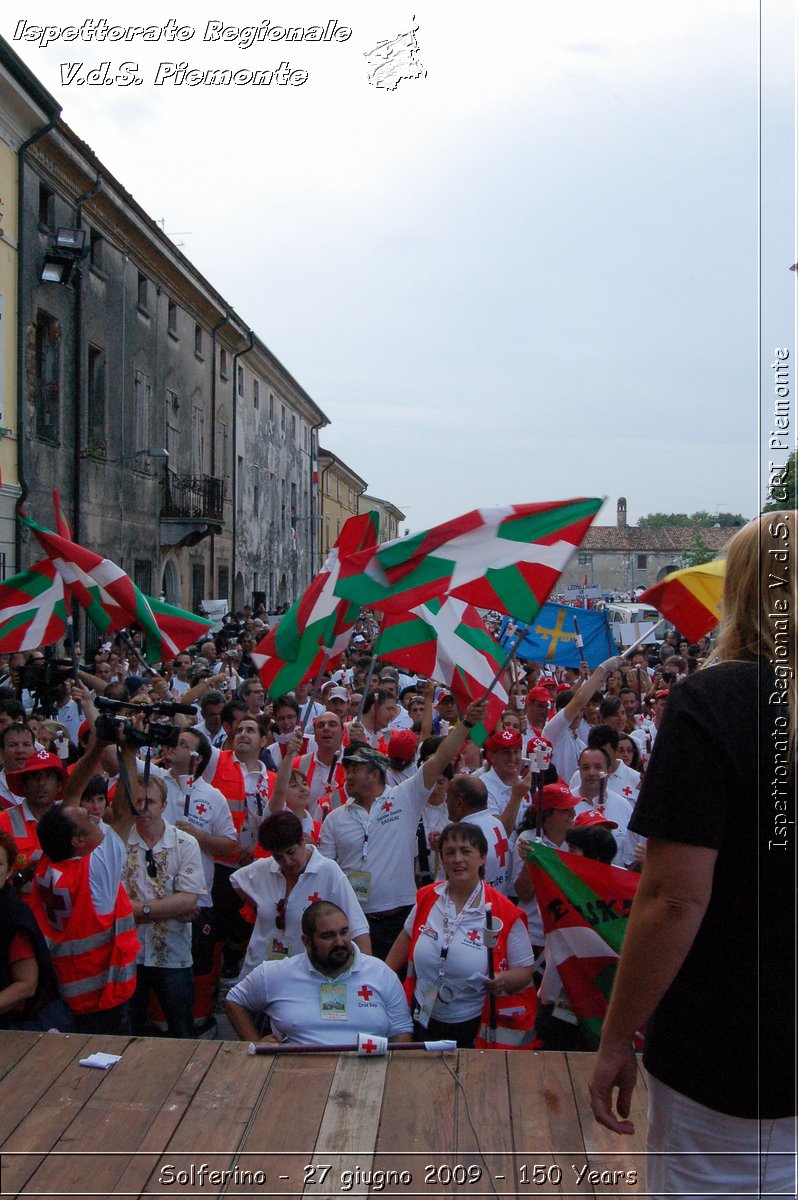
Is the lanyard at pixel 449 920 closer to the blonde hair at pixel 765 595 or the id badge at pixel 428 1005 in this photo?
the id badge at pixel 428 1005

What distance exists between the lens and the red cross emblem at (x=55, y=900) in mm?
4762

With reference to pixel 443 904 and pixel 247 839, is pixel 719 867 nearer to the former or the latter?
pixel 443 904

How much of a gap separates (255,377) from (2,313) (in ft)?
87.6

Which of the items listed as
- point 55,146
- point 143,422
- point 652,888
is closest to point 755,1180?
point 652,888

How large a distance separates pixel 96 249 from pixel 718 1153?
25.2 metres

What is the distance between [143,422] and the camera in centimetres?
2923

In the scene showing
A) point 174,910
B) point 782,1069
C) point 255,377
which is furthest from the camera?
point 255,377

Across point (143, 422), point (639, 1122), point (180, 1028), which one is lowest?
point (180, 1028)

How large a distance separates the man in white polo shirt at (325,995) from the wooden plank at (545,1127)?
2.98 ft

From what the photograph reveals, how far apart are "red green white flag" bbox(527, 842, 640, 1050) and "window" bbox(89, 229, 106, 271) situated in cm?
2258

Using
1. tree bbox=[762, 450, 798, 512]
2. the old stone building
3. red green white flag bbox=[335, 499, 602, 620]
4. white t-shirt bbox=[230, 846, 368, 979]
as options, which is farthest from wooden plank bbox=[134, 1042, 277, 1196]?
the old stone building

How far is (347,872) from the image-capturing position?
6008 mm

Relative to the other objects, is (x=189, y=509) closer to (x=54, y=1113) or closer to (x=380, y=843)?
(x=380, y=843)

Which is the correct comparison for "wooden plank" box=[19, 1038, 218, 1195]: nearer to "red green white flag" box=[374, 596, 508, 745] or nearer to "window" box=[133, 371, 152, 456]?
"red green white flag" box=[374, 596, 508, 745]
